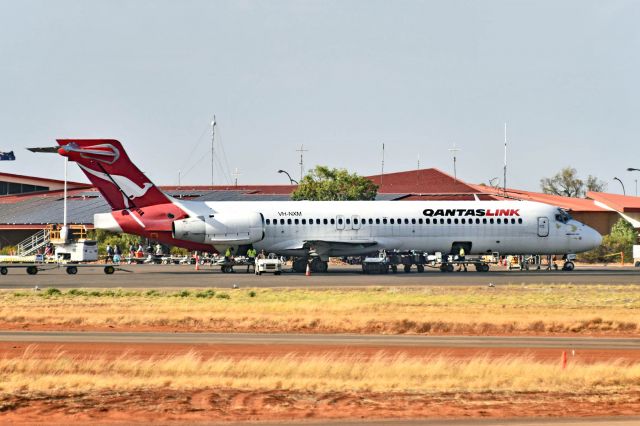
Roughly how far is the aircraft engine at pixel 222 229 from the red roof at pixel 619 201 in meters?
52.3

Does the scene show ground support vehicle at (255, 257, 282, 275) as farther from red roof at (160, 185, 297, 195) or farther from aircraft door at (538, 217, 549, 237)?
red roof at (160, 185, 297, 195)

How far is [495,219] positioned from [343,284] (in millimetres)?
16521

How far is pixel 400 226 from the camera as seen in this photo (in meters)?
62.8

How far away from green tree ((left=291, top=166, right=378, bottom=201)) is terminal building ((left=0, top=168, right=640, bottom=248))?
6.11 ft

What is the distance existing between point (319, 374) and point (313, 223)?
40.9 meters

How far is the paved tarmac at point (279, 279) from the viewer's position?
5003 cm

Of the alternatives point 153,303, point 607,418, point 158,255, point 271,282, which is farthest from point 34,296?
point 158,255

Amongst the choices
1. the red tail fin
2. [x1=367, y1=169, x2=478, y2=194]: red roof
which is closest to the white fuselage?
the red tail fin

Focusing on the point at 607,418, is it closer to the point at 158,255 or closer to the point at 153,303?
the point at 153,303

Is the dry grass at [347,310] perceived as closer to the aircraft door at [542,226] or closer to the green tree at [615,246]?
the aircraft door at [542,226]

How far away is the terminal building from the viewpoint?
101m

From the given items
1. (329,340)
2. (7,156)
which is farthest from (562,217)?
(7,156)

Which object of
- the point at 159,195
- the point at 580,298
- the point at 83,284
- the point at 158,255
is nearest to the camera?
the point at 580,298

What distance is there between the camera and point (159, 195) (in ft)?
201
